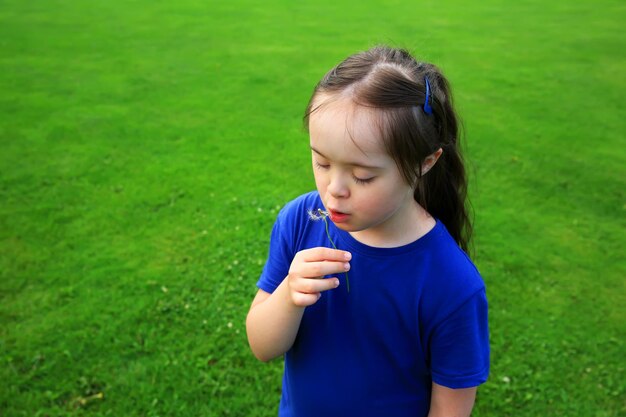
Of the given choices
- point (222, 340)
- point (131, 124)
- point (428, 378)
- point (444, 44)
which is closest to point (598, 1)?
point (444, 44)

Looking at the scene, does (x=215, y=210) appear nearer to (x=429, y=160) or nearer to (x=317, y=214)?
(x=317, y=214)

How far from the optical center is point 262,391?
11.1 feet

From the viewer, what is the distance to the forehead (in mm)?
1361

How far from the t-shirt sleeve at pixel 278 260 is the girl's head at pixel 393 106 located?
→ 0.38 metres

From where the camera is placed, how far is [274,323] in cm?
162

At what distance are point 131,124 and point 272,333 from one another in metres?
5.94

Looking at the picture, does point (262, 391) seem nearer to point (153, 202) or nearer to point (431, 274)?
point (431, 274)

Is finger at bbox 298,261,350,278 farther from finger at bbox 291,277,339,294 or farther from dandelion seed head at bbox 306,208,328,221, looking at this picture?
dandelion seed head at bbox 306,208,328,221

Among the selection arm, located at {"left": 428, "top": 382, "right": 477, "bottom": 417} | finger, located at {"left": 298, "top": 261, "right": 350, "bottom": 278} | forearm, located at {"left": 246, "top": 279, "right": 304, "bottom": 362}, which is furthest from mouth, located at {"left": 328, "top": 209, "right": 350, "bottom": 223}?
arm, located at {"left": 428, "top": 382, "right": 477, "bottom": 417}

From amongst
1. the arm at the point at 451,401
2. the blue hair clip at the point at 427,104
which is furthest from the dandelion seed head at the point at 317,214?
the arm at the point at 451,401

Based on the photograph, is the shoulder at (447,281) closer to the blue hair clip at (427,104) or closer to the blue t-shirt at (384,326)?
the blue t-shirt at (384,326)

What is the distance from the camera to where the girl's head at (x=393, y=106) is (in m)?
1.38

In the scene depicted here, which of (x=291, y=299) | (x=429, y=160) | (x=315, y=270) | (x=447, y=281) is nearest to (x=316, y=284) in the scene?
(x=315, y=270)

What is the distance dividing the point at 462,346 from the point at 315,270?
1.58ft
